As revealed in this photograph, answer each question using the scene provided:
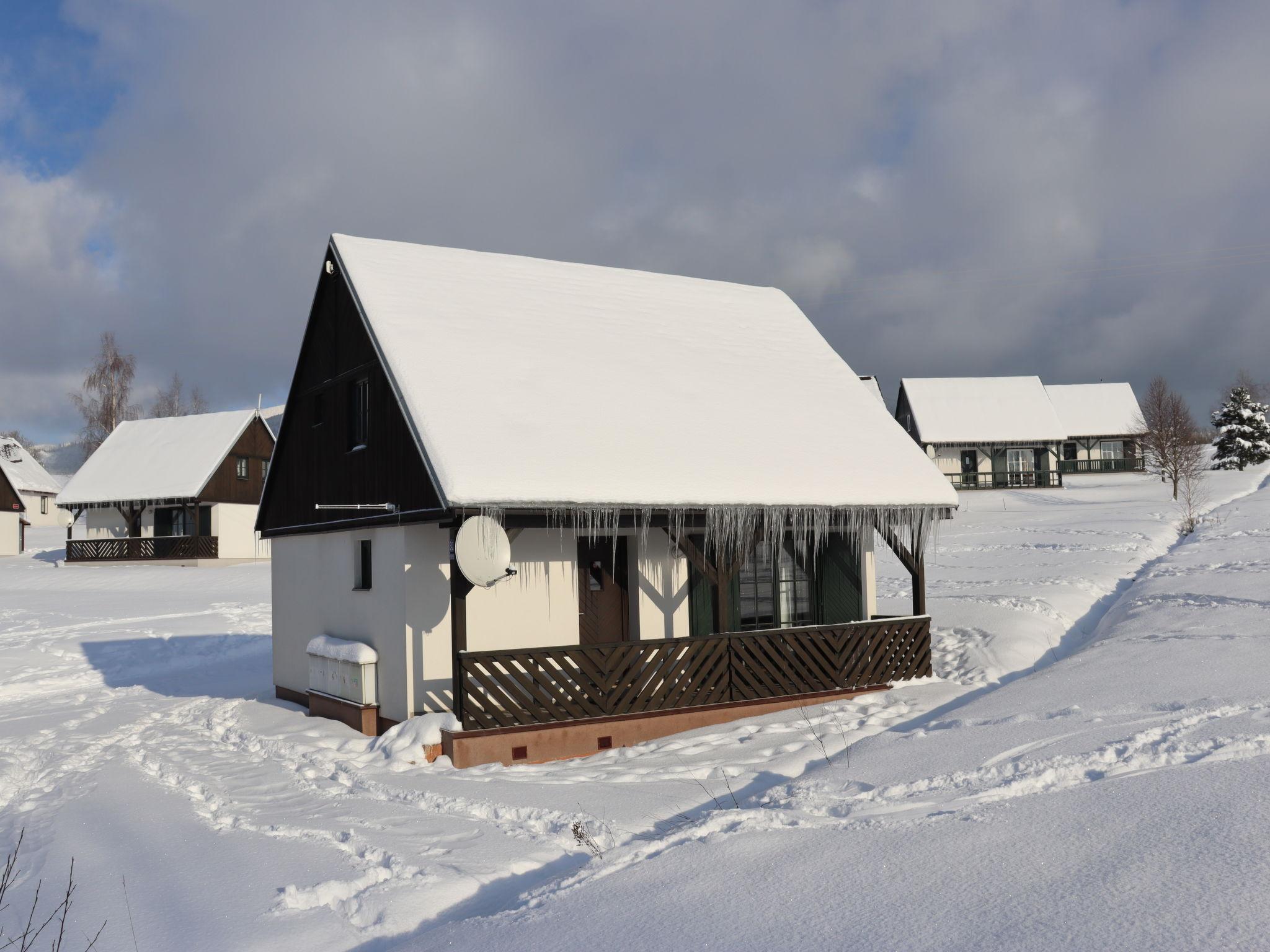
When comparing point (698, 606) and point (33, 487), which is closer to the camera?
point (698, 606)

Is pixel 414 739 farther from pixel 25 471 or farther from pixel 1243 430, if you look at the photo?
pixel 1243 430

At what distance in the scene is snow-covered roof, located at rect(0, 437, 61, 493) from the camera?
56.6 meters

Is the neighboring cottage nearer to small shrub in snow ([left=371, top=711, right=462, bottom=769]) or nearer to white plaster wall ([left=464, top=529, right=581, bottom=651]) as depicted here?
white plaster wall ([left=464, top=529, right=581, bottom=651])

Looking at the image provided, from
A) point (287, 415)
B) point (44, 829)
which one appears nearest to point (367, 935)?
point (44, 829)

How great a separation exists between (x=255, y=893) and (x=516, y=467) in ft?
17.0

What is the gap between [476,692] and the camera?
10062mm

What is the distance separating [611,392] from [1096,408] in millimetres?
54084

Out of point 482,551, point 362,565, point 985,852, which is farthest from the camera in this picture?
point 362,565

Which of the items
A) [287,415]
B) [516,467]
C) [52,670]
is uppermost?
[287,415]

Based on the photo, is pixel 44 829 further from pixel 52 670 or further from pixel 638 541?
pixel 52 670

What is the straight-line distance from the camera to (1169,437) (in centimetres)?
4547

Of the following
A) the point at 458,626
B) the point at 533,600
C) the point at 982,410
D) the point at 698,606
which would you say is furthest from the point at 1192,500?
the point at 458,626

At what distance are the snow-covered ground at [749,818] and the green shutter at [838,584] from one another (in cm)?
154

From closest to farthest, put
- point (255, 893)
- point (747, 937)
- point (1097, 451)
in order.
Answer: point (747, 937) → point (255, 893) → point (1097, 451)
